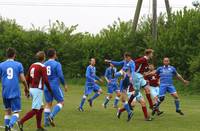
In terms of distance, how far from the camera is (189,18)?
141 feet

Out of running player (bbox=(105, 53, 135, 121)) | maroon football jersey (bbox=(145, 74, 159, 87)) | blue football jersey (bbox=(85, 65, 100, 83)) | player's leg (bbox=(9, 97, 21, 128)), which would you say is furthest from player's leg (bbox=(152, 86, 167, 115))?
player's leg (bbox=(9, 97, 21, 128))

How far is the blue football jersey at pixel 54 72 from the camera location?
648 inches

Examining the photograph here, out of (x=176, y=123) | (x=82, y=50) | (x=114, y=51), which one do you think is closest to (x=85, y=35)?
(x=82, y=50)

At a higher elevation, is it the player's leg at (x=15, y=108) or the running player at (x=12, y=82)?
the running player at (x=12, y=82)

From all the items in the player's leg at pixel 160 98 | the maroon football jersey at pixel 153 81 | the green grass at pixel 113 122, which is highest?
the maroon football jersey at pixel 153 81

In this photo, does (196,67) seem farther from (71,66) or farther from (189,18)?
(71,66)

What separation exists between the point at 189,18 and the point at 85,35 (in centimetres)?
1565

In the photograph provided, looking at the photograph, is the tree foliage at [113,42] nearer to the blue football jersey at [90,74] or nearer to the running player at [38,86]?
the blue football jersey at [90,74]

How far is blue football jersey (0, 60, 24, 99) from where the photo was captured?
46.9ft

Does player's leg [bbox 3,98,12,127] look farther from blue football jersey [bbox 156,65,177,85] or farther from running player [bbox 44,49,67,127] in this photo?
blue football jersey [bbox 156,65,177,85]

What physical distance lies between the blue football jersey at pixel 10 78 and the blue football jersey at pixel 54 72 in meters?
2.18

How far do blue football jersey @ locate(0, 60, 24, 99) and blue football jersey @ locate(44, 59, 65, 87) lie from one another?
7.15ft

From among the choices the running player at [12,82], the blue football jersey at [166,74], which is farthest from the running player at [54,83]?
the blue football jersey at [166,74]

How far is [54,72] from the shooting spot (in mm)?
16672
